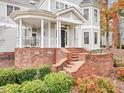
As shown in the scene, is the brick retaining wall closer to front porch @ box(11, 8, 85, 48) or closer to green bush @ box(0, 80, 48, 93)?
green bush @ box(0, 80, 48, 93)

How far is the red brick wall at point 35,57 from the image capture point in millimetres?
19719

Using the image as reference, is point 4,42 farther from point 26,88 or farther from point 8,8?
point 26,88

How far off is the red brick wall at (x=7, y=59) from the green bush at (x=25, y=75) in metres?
8.38

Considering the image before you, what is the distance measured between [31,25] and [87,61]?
11568 mm

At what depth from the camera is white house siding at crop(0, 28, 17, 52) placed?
24.4 meters

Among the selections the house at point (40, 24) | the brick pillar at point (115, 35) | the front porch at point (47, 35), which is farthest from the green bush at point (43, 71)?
the brick pillar at point (115, 35)

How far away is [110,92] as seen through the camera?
10.7m

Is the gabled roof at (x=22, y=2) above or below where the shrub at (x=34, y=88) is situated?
above

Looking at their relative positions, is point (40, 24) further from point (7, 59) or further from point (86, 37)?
point (86, 37)

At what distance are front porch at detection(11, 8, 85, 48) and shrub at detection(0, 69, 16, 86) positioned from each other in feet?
23.4

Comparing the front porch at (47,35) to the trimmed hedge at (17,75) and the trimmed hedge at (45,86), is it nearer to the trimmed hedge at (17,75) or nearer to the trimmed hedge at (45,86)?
the trimmed hedge at (17,75)

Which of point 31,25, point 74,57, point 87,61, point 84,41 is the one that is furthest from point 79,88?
point 84,41

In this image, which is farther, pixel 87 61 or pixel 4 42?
pixel 4 42

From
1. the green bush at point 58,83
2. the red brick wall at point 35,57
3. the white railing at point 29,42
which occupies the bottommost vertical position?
the green bush at point 58,83
